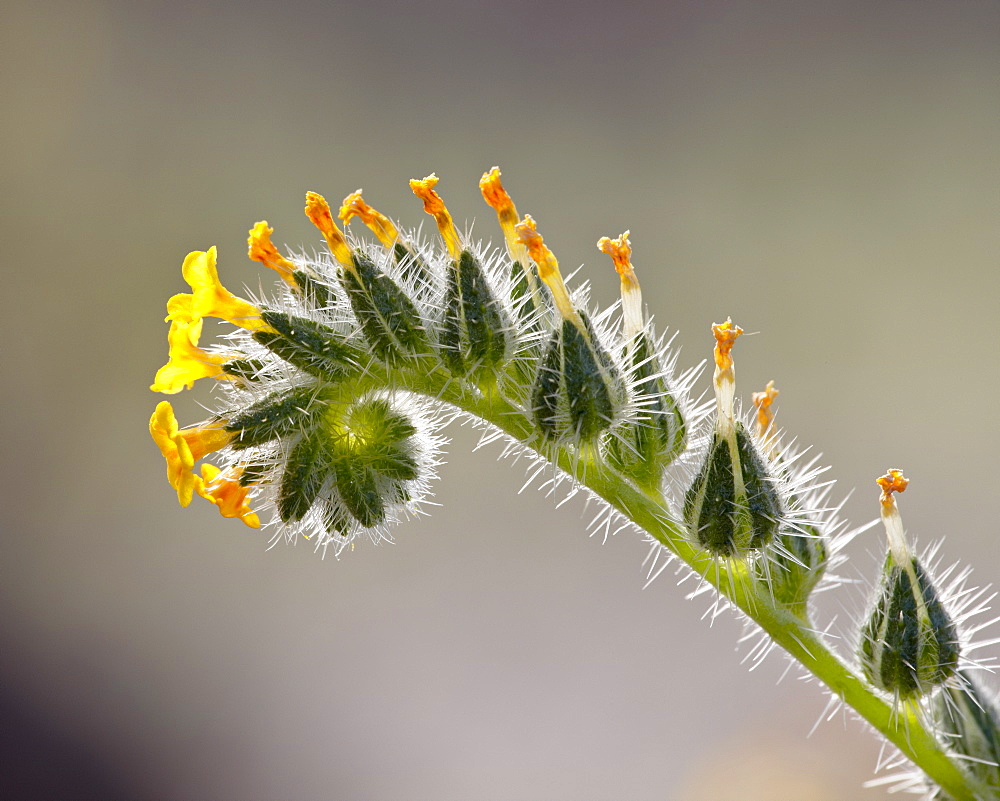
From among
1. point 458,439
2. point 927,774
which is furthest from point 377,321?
point 458,439

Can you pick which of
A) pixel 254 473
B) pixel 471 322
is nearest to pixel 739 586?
pixel 471 322

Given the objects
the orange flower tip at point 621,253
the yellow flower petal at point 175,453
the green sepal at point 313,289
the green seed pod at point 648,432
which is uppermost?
the orange flower tip at point 621,253

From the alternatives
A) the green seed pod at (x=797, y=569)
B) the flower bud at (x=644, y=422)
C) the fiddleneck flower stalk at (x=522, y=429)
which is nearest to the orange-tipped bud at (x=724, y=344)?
the fiddleneck flower stalk at (x=522, y=429)

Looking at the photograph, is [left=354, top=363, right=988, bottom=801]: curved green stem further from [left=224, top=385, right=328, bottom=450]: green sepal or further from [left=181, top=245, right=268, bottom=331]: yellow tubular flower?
[left=181, top=245, right=268, bottom=331]: yellow tubular flower

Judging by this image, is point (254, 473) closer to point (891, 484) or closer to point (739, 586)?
point (739, 586)

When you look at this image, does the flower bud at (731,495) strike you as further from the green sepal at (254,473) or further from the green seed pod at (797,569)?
the green sepal at (254,473)

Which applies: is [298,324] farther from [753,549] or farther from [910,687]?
[910,687]
